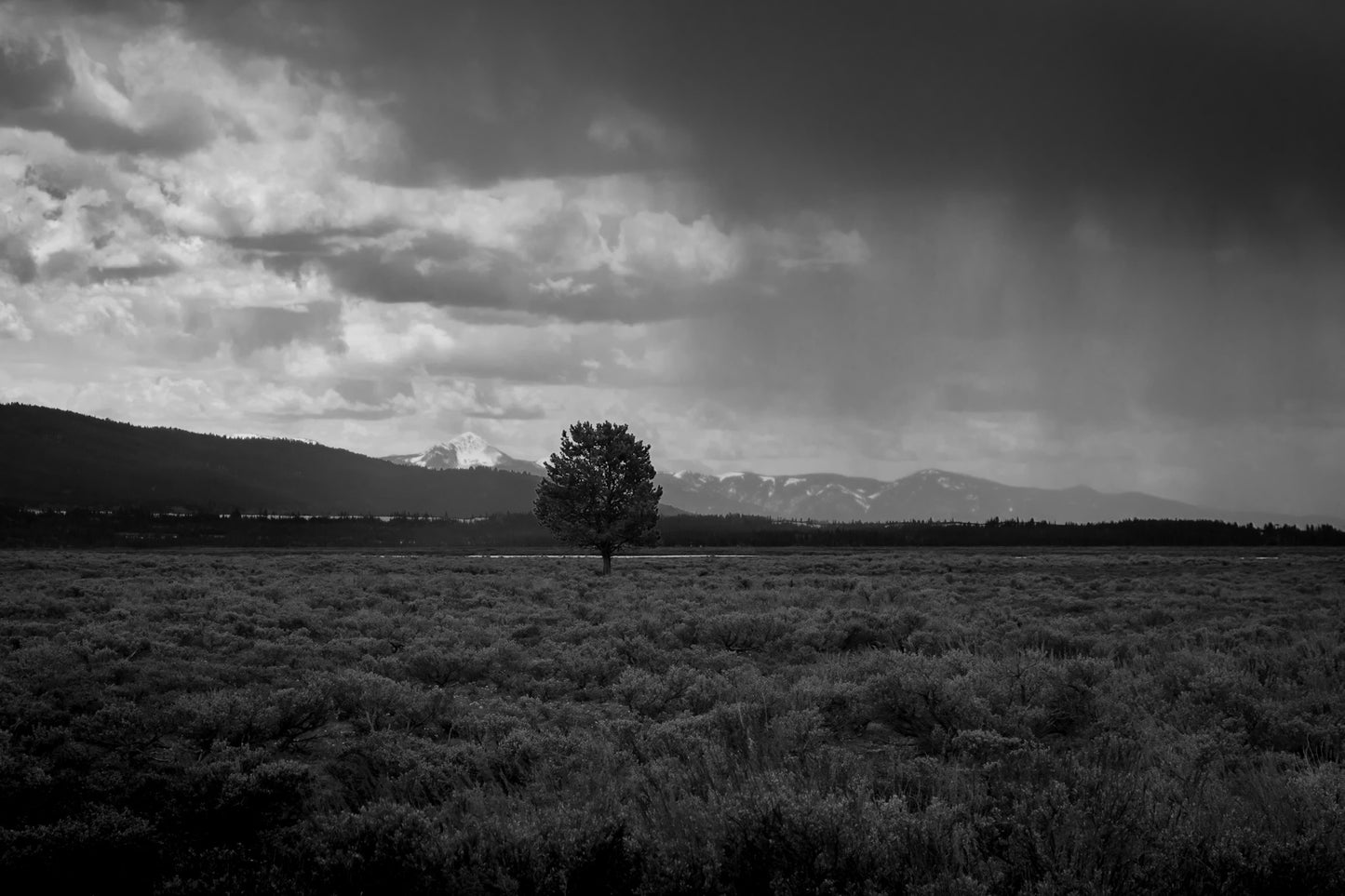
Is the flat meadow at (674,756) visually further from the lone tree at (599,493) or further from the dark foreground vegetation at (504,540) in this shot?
the dark foreground vegetation at (504,540)

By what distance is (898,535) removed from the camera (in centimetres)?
13788

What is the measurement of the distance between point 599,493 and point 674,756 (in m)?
43.4

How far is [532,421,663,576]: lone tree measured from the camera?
170 ft

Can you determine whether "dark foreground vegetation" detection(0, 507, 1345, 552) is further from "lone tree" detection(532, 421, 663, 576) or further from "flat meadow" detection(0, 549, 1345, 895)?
"flat meadow" detection(0, 549, 1345, 895)

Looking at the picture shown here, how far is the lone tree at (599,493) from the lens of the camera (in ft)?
170

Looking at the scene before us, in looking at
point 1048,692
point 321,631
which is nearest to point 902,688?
point 1048,692

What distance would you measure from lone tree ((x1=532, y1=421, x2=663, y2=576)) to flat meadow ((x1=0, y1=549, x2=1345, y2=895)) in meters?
30.3

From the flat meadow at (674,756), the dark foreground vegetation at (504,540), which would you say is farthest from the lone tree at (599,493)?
the dark foreground vegetation at (504,540)

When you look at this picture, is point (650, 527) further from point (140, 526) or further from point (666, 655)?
point (140, 526)

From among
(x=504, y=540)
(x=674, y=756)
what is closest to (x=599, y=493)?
(x=674, y=756)

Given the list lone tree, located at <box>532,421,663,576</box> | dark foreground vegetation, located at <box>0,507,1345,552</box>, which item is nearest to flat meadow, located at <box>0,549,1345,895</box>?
lone tree, located at <box>532,421,663,576</box>

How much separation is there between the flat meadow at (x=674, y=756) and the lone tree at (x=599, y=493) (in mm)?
30299

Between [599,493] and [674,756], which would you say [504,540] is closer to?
[599,493]

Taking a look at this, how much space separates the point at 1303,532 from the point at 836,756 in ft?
573
